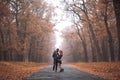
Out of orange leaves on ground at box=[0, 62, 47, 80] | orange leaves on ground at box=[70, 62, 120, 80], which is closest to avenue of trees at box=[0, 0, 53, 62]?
orange leaves on ground at box=[0, 62, 47, 80]

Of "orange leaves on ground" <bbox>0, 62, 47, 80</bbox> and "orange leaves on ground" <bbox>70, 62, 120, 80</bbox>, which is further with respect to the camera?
"orange leaves on ground" <bbox>70, 62, 120, 80</bbox>

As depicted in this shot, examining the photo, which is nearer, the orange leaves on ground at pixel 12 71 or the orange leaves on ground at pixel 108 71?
the orange leaves on ground at pixel 12 71

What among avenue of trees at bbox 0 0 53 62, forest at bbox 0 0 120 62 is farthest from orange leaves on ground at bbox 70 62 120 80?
avenue of trees at bbox 0 0 53 62

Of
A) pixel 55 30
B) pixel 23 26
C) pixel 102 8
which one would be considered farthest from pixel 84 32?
pixel 102 8

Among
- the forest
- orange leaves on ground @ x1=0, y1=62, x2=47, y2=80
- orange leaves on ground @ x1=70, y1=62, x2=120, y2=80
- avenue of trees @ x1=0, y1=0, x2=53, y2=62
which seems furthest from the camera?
avenue of trees @ x1=0, y1=0, x2=53, y2=62

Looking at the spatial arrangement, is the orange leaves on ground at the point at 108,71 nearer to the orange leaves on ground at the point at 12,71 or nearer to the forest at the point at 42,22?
the orange leaves on ground at the point at 12,71

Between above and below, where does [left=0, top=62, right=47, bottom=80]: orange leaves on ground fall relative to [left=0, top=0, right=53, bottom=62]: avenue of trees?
below

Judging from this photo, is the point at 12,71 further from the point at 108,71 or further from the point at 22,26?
the point at 22,26

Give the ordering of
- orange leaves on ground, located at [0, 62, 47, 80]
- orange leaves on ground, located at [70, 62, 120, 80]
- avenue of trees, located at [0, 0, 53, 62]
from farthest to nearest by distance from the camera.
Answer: avenue of trees, located at [0, 0, 53, 62], orange leaves on ground, located at [70, 62, 120, 80], orange leaves on ground, located at [0, 62, 47, 80]

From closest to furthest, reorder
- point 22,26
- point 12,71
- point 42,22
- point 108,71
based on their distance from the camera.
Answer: point 108,71 < point 12,71 < point 22,26 < point 42,22

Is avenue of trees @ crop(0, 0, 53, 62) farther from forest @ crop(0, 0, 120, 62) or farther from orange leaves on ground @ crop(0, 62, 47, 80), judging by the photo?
orange leaves on ground @ crop(0, 62, 47, 80)

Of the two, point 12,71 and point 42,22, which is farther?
point 42,22

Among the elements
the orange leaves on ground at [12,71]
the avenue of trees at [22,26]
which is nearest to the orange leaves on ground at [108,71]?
the orange leaves on ground at [12,71]

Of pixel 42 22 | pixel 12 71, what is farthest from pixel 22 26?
pixel 12 71
